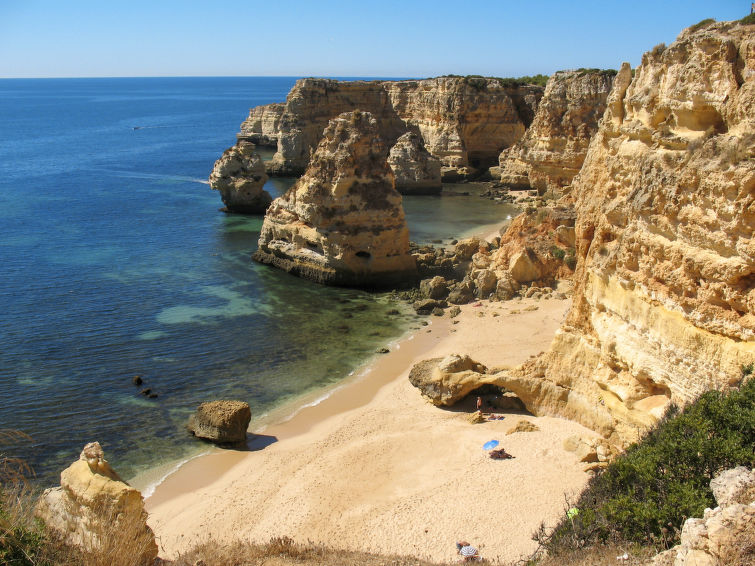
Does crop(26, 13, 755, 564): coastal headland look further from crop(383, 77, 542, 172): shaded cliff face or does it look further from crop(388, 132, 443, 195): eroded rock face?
crop(383, 77, 542, 172): shaded cliff face

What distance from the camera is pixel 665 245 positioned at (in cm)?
1292

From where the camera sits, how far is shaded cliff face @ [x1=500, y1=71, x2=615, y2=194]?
46781mm

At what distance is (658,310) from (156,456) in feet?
45.9

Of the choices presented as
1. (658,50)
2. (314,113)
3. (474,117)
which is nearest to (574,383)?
(658,50)

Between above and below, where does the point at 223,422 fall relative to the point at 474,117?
below

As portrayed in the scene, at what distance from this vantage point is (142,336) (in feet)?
85.4

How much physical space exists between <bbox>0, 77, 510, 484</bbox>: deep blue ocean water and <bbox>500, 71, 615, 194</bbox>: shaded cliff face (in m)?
5.10

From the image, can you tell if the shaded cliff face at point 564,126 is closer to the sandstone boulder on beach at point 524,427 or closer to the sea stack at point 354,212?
the sea stack at point 354,212

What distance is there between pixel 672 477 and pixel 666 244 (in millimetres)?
5337

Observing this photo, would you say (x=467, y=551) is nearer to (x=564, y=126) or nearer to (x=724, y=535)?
(x=724, y=535)

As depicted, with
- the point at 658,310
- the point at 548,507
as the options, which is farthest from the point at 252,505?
the point at 658,310

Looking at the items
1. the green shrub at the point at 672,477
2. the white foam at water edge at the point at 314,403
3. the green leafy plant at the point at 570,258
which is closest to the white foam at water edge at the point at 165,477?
the white foam at water edge at the point at 314,403

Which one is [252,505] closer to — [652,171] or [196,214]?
[652,171]

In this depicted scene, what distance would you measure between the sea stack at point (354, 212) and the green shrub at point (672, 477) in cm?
2273
